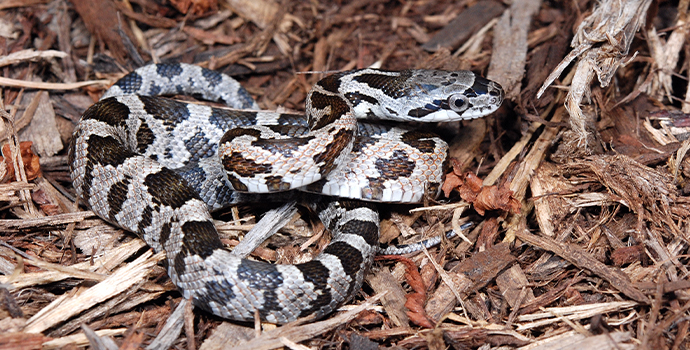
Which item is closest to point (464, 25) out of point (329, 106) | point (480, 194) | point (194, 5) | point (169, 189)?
point (329, 106)

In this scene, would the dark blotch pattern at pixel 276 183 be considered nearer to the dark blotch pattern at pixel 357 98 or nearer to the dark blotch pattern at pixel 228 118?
the dark blotch pattern at pixel 357 98

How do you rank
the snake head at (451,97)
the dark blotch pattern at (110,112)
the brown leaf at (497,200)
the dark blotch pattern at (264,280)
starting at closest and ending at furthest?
the dark blotch pattern at (264,280), the brown leaf at (497,200), the snake head at (451,97), the dark blotch pattern at (110,112)

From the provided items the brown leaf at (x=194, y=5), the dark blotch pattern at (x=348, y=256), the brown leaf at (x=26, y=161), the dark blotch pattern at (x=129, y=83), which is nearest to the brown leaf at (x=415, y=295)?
the dark blotch pattern at (x=348, y=256)

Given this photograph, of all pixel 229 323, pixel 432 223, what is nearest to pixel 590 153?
pixel 432 223

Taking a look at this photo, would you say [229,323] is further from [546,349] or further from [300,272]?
[546,349]

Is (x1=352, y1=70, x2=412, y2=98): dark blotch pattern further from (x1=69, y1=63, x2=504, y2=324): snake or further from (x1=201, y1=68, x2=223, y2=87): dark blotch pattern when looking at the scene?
(x1=201, y1=68, x2=223, y2=87): dark blotch pattern

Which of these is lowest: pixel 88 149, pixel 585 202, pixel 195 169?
pixel 585 202
